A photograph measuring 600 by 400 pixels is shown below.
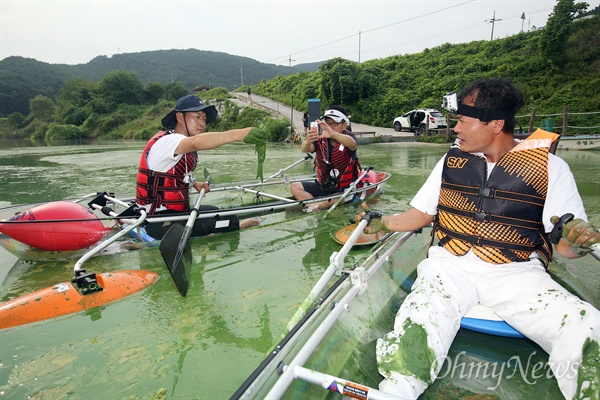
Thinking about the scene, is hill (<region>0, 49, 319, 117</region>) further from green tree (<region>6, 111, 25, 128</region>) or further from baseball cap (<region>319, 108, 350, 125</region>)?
baseball cap (<region>319, 108, 350, 125</region>)

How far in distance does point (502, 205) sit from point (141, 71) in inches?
5777

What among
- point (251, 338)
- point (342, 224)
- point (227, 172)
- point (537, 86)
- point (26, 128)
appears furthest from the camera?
point (26, 128)

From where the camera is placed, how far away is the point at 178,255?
2863 millimetres

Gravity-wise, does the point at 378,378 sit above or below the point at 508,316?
below

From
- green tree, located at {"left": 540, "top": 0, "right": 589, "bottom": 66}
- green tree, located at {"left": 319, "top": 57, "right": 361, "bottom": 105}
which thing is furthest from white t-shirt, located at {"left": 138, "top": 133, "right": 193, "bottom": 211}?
green tree, located at {"left": 319, "top": 57, "right": 361, "bottom": 105}

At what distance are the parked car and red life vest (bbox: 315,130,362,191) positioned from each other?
15816 millimetres

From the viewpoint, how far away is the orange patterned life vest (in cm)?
199

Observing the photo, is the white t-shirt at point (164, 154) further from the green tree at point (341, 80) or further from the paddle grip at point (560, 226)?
the green tree at point (341, 80)

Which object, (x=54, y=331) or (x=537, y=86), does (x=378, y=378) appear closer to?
(x=54, y=331)

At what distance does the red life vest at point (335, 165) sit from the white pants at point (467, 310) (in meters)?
3.29

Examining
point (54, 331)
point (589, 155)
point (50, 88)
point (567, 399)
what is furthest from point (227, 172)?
point (50, 88)

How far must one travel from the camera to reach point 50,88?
8631 cm

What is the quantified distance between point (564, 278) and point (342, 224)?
2.79 metres

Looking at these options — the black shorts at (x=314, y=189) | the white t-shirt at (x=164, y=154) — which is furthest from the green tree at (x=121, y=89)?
the white t-shirt at (x=164, y=154)
